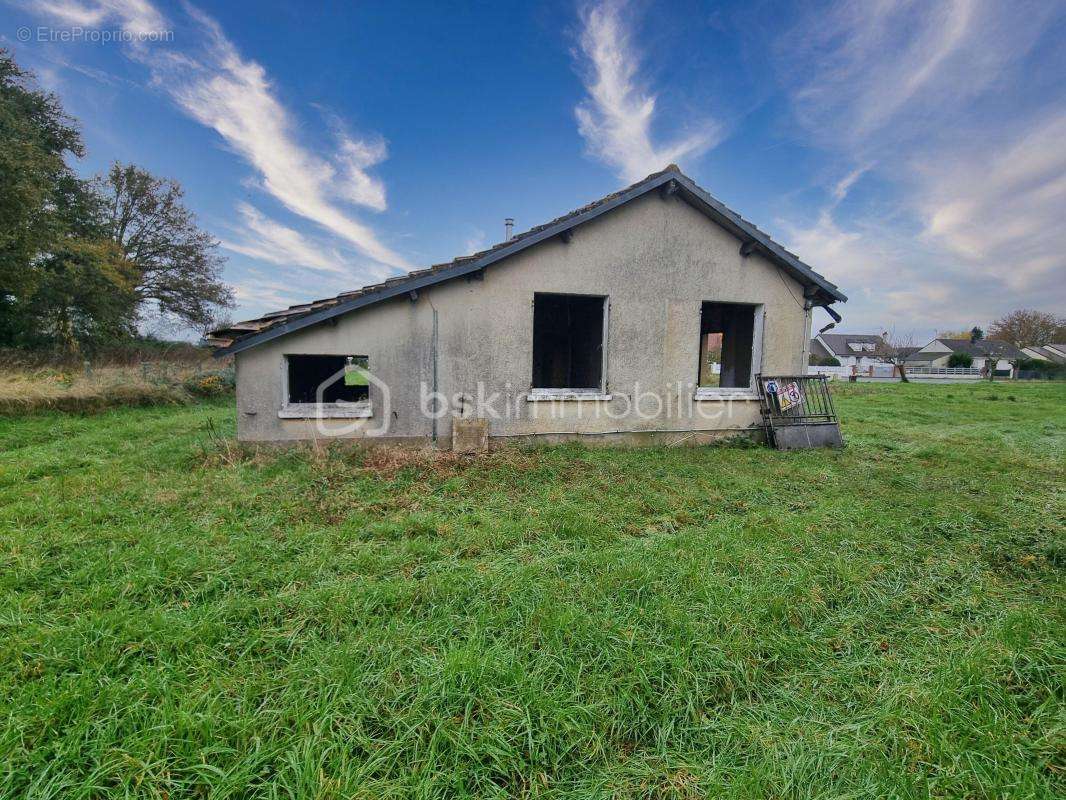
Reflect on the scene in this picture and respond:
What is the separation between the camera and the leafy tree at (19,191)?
12023 millimetres

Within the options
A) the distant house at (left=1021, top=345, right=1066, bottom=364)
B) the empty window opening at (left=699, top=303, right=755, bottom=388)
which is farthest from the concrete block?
the distant house at (left=1021, top=345, right=1066, bottom=364)

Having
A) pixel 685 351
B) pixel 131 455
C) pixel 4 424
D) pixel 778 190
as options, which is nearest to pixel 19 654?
pixel 131 455

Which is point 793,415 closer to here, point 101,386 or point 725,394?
point 725,394

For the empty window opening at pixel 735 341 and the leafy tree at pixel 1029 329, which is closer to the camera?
the empty window opening at pixel 735 341

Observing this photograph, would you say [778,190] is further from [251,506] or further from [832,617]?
[251,506]

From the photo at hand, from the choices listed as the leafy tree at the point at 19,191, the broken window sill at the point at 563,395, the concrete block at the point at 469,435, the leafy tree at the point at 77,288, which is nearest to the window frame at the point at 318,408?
the concrete block at the point at 469,435

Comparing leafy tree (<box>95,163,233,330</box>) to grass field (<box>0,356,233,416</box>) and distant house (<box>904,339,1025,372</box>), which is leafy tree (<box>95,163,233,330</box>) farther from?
distant house (<box>904,339,1025,372</box>)

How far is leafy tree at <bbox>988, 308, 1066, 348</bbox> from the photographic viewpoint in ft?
187

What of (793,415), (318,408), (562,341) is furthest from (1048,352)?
(318,408)

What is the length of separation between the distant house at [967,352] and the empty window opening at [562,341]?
64742 millimetres

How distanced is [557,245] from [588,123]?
584cm

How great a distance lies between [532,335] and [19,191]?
54.1 feet

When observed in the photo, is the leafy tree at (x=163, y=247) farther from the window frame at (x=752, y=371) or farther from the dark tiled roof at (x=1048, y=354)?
the dark tiled roof at (x=1048, y=354)

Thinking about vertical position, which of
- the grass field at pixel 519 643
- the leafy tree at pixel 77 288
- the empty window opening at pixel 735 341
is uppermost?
the leafy tree at pixel 77 288
